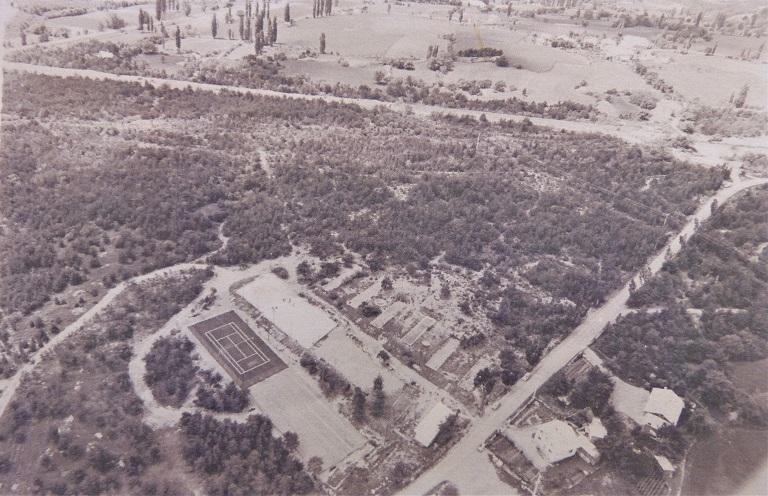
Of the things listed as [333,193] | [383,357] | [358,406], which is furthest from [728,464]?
[333,193]

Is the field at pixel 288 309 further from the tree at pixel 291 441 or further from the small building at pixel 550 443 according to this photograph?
the small building at pixel 550 443

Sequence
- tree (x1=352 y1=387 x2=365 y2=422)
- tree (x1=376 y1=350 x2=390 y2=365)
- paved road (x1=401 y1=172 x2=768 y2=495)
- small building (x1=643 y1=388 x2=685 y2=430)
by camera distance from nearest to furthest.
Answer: paved road (x1=401 y1=172 x2=768 y2=495), tree (x1=352 y1=387 x2=365 y2=422), small building (x1=643 y1=388 x2=685 y2=430), tree (x1=376 y1=350 x2=390 y2=365)

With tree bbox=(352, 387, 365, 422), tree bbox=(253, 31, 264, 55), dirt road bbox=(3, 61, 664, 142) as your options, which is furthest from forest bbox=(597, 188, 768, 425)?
tree bbox=(253, 31, 264, 55)

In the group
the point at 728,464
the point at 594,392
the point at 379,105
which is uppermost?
the point at 379,105

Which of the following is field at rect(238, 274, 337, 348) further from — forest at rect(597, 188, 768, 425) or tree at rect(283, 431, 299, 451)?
forest at rect(597, 188, 768, 425)

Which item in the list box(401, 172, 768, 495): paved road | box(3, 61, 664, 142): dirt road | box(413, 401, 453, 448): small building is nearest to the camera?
box(401, 172, 768, 495): paved road

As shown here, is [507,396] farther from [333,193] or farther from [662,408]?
[333,193]

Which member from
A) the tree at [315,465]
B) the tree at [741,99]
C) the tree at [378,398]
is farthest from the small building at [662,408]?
the tree at [741,99]
